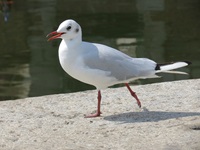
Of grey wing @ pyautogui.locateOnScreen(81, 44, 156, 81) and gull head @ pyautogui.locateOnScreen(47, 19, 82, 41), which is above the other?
gull head @ pyautogui.locateOnScreen(47, 19, 82, 41)

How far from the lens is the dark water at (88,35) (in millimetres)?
8273

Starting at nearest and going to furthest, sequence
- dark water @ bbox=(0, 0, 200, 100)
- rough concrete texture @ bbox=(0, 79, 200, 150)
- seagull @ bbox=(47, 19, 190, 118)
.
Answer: rough concrete texture @ bbox=(0, 79, 200, 150) < seagull @ bbox=(47, 19, 190, 118) < dark water @ bbox=(0, 0, 200, 100)

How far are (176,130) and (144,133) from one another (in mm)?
232

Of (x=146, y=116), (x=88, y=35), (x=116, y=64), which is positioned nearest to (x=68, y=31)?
(x=116, y=64)

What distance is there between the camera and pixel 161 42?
33.9 feet

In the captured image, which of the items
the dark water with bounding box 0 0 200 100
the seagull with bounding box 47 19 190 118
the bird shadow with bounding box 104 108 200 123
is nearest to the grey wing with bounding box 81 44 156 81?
the seagull with bounding box 47 19 190 118

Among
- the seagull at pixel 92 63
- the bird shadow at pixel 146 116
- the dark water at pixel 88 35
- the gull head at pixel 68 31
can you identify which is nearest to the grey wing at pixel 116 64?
the seagull at pixel 92 63

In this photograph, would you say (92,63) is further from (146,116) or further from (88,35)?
(88,35)

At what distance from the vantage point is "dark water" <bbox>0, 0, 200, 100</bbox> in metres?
8.27

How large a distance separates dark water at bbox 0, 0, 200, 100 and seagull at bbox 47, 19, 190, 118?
2.82 meters

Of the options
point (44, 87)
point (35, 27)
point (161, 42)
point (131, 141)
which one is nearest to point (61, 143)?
point (131, 141)

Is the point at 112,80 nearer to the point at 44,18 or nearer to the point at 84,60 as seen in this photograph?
the point at 84,60

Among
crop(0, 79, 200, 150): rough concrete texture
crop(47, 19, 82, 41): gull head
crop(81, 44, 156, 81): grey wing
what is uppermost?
crop(47, 19, 82, 41): gull head

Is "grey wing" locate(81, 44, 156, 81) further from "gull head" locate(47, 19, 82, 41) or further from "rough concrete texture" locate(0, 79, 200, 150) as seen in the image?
"rough concrete texture" locate(0, 79, 200, 150)
